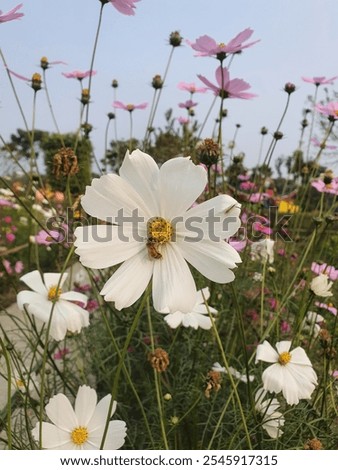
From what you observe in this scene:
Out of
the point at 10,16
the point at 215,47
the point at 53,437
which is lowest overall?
the point at 53,437

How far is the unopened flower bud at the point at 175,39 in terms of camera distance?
93 cm

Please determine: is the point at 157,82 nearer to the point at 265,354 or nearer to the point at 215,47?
the point at 215,47

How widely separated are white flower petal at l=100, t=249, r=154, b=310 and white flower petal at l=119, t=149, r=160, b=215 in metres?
0.05

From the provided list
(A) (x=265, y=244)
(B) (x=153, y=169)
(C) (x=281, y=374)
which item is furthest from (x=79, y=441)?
(A) (x=265, y=244)

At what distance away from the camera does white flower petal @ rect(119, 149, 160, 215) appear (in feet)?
1.20

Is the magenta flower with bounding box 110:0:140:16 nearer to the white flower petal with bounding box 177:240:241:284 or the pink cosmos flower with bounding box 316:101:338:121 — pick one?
the white flower petal with bounding box 177:240:241:284

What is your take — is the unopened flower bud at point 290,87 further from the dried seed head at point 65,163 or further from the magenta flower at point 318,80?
the dried seed head at point 65,163

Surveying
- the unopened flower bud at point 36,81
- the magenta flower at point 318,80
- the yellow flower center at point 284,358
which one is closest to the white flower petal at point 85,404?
the yellow flower center at point 284,358

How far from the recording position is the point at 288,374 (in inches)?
24.6

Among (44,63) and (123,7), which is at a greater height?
(44,63)

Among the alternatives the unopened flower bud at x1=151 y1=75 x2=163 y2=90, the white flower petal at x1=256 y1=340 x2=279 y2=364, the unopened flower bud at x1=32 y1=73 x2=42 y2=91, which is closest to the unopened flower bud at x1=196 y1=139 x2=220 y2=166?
the white flower petal at x1=256 y1=340 x2=279 y2=364

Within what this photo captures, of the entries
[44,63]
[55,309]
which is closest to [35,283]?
[55,309]

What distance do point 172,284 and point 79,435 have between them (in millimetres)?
312

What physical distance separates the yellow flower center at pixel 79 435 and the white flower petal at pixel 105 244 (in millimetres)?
305
